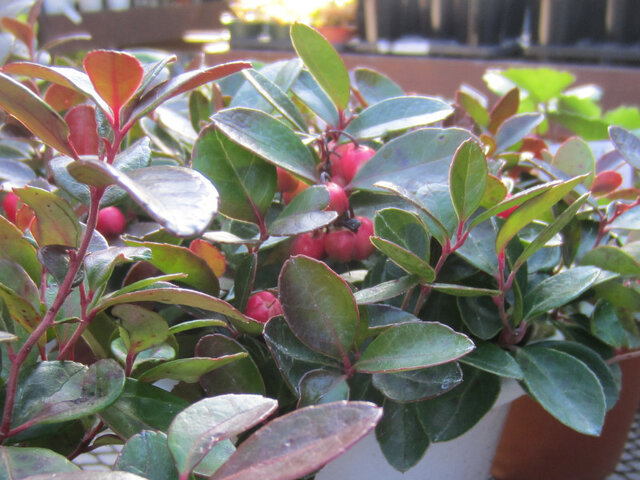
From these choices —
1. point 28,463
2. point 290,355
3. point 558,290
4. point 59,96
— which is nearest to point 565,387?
point 558,290

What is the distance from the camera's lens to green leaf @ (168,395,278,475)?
0.66 feet

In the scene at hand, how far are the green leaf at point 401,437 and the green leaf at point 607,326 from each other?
0.12m

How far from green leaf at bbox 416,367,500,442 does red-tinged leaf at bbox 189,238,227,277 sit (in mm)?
130

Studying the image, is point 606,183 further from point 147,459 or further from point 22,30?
point 22,30

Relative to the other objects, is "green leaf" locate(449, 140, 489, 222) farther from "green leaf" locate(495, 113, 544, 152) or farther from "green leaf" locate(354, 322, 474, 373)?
"green leaf" locate(495, 113, 544, 152)

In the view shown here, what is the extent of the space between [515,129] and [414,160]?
16 centimetres

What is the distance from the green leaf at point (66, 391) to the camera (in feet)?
0.80

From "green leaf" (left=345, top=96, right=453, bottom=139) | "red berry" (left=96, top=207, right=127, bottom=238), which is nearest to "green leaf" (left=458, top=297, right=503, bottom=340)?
"green leaf" (left=345, top=96, right=453, bottom=139)

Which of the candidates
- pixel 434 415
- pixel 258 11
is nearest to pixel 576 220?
pixel 434 415

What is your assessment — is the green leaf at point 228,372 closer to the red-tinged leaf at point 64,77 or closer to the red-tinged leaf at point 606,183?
the red-tinged leaf at point 64,77

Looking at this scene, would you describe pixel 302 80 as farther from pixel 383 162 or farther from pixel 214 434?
pixel 214 434

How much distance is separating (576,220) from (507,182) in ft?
0.18

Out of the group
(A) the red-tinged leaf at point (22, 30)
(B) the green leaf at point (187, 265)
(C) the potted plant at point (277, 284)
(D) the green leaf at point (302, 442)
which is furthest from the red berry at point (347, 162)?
(A) the red-tinged leaf at point (22, 30)

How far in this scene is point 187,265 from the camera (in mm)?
312
